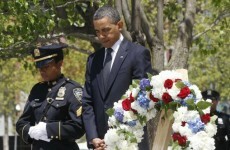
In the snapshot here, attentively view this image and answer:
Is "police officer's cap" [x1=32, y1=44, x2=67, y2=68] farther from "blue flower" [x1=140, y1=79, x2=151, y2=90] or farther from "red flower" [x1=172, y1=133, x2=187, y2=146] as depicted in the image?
"red flower" [x1=172, y1=133, x2=187, y2=146]

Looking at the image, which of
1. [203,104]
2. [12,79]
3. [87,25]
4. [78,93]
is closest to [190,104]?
Result: [203,104]

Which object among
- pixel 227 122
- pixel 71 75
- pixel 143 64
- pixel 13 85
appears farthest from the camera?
pixel 13 85

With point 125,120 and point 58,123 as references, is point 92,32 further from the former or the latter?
point 125,120

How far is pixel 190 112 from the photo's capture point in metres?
5.94

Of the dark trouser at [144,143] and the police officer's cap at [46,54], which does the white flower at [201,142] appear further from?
the police officer's cap at [46,54]

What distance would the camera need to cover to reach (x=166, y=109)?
6086 millimetres

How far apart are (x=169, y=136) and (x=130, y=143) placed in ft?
1.02

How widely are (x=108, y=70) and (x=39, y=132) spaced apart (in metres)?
1.00

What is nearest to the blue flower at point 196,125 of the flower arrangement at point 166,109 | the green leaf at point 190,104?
the flower arrangement at point 166,109

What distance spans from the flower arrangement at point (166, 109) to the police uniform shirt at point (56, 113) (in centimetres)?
84

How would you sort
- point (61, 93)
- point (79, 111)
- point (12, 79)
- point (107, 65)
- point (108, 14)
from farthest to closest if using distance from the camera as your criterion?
1. point (12, 79)
2. point (61, 93)
3. point (79, 111)
4. point (107, 65)
5. point (108, 14)

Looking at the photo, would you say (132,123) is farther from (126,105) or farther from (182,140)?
(182,140)

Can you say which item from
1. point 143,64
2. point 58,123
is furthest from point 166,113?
point 58,123

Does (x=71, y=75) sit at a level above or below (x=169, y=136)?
below
